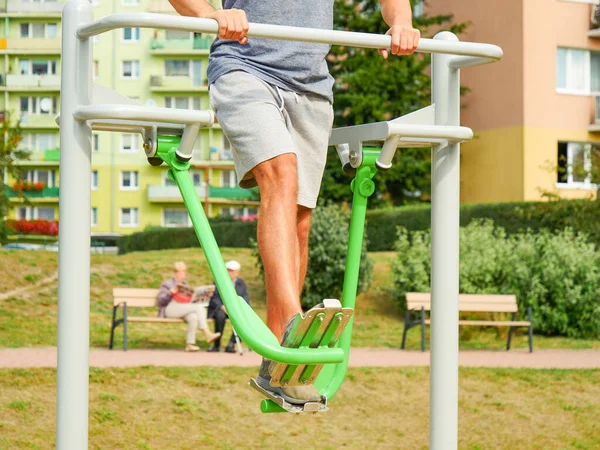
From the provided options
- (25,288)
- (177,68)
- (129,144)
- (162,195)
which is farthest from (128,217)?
(25,288)

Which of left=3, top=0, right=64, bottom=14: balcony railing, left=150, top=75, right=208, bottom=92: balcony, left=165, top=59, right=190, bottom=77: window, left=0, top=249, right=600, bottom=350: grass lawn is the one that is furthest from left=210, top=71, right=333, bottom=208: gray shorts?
left=3, top=0, right=64, bottom=14: balcony railing

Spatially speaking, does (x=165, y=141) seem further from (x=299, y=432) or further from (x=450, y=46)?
(x=299, y=432)

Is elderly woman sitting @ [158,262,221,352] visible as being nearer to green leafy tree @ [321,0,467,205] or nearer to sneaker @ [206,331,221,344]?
sneaker @ [206,331,221,344]

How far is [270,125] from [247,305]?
575 millimetres

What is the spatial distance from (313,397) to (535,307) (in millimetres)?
12327

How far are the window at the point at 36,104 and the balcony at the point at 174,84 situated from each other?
677cm

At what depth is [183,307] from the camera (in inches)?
492

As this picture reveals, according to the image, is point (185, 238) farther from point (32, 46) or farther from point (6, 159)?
point (32, 46)

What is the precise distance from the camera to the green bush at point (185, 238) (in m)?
28.7

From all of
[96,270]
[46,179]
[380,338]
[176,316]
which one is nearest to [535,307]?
[380,338]

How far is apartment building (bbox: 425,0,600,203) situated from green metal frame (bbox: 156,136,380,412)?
24580 mm

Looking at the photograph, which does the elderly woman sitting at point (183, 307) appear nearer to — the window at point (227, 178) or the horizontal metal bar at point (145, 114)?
the horizontal metal bar at point (145, 114)

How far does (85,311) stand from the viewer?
314cm

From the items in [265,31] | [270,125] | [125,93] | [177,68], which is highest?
→ [177,68]
